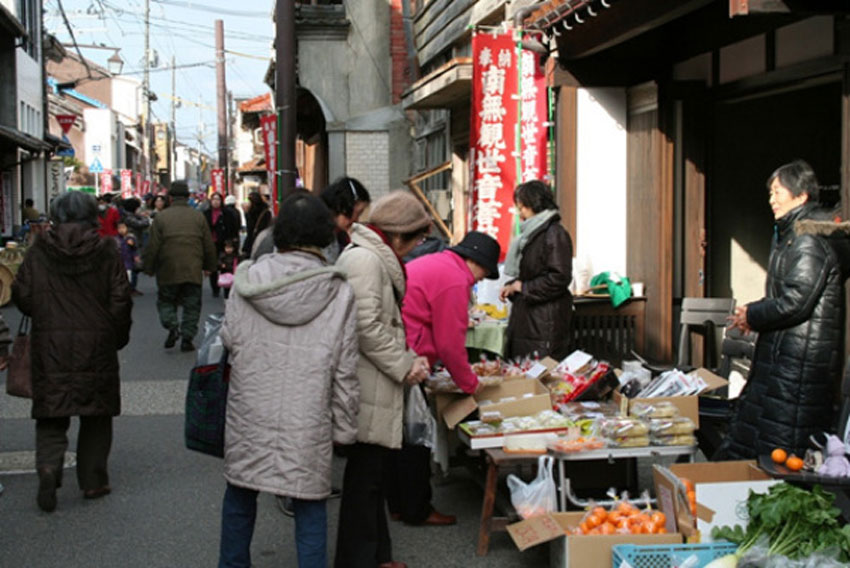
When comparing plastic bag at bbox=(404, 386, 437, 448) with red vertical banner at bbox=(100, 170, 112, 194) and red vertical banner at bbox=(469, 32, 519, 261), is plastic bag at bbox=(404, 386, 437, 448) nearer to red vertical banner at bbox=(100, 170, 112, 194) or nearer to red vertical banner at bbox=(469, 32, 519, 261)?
red vertical banner at bbox=(469, 32, 519, 261)

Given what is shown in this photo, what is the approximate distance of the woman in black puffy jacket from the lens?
5070mm

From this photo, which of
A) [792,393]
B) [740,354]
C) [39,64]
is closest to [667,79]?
[740,354]

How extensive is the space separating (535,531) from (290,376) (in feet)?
4.82

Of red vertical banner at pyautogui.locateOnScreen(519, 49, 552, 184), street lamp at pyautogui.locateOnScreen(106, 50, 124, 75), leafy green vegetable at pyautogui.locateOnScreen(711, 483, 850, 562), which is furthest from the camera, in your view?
street lamp at pyautogui.locateOnScreen(106, 50, 124, 75)

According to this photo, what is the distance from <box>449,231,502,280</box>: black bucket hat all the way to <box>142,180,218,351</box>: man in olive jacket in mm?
7181

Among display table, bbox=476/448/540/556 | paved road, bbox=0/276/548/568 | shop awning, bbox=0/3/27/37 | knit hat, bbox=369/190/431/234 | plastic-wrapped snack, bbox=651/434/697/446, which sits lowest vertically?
paved road, bbox=0/276/548/568

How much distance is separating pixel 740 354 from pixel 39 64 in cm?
3028

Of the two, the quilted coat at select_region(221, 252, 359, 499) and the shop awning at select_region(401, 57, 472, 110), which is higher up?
the shop awning at select_region(401, 57, 472, 110)

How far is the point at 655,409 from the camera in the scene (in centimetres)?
558

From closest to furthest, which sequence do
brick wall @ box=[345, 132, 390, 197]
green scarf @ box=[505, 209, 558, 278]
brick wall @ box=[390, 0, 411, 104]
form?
1. green scarf @ box=[505, 209, 558, 278]
2. brick wall @ box=[345, 132, 390, 197]
3. brick wall @ box=[390, 0, 411, 104]

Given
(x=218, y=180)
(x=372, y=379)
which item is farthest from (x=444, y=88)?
(x=218, y=180)

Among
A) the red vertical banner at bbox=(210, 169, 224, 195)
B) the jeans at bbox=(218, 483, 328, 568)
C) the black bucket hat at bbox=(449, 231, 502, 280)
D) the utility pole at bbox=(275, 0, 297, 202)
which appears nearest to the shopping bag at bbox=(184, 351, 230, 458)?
the jeans at bbox=(218, 483, 328, 568)

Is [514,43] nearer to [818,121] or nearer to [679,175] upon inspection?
[679,175]

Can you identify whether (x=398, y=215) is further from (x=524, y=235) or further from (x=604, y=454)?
(x=524, y=235)
